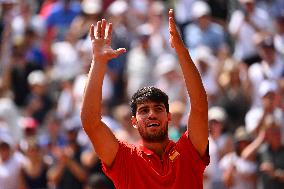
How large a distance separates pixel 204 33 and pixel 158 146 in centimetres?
858

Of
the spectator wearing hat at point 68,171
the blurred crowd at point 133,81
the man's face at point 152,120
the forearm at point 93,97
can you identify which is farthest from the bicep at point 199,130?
the spectator wearing hat at point 68,171

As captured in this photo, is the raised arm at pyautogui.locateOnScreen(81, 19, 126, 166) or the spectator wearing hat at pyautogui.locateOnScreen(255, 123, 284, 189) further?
the spectator wearing hat at pyautogui.locateOnScreen(255, 123, 284, 189)

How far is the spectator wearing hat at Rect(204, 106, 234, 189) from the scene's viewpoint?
430 inches

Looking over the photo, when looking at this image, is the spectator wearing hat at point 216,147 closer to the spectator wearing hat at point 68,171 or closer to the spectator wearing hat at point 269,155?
the spectator wearing hat at point 269,155

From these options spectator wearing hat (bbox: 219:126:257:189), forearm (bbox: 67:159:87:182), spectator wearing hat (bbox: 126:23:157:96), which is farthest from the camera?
spectator wearing hat (bbox: 126:23:157:96)

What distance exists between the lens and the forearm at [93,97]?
19.2ft

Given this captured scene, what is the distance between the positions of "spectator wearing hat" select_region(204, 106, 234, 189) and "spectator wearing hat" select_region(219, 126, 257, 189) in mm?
104

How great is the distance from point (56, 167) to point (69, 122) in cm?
185

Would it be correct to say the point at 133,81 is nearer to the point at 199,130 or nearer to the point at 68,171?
the point at 68,171

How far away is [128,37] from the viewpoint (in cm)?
1510

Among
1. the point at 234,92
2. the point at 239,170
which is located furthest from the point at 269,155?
the point at 234,92

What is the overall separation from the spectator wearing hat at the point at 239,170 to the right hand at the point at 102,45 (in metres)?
5.10

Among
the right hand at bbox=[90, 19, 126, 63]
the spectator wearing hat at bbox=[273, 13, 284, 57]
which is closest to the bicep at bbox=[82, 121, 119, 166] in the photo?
the right hand at bbox=[90, 19, 126, 63]

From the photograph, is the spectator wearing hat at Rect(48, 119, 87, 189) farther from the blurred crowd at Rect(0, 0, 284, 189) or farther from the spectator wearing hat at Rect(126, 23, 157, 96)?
the spectator wearing hat at Rect(126, 23, 157, 96)
